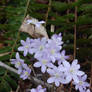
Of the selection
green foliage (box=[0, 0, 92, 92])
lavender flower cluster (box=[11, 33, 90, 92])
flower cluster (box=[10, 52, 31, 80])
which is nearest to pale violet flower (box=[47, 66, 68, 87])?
lavender flower cluster (box=[11, 33, 90, 92])

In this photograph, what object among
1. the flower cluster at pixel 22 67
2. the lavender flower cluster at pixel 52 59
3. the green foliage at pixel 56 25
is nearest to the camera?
the lavender flower cluster at pixel 52 59

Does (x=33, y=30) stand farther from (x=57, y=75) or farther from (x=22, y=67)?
(x=57, y=75)

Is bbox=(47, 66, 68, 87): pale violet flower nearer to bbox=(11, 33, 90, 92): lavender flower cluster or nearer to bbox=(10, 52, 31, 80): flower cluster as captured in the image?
bbox=(11, 33, 90, 92): lavender flower cluster

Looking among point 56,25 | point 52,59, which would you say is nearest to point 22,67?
point 52,59

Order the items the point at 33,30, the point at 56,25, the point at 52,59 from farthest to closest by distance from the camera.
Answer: the point at 56,25 < the point at 33,30 < the point at 52,59

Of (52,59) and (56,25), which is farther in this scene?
(56,25)

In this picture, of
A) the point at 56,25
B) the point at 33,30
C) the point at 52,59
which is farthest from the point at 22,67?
the point at 56,25

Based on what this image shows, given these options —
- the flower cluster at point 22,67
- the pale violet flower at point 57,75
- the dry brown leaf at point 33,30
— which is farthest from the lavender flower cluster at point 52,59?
the dry brown leaf at point 33,30

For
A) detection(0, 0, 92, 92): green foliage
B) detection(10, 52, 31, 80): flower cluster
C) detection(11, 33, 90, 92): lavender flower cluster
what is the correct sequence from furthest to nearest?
1. detection(0, 0, 92, 92): green foliage
2. detection(10, 52, 31, 80): flower cluster
3. detection(11, 33, 90, 92): lavender flower cluster

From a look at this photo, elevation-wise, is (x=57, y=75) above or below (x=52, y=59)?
below

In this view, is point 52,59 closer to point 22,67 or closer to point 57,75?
point 57,75

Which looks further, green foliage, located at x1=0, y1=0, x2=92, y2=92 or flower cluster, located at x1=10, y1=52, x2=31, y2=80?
green foliage, located at x1=0, y1=0, x2=92, y2=92

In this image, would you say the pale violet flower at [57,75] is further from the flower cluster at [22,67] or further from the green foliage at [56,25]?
the green foliage at [56,25]

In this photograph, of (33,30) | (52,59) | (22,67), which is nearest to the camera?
(52,59)
